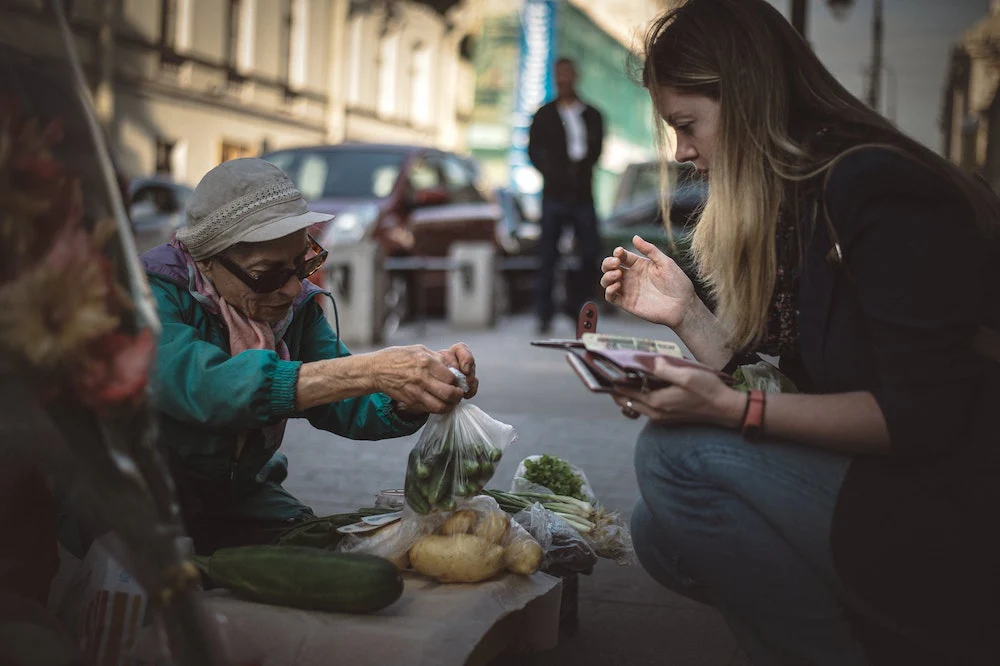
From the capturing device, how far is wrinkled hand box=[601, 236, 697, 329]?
309 centimetres

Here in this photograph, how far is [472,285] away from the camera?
1361cm

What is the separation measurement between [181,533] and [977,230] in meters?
1.56

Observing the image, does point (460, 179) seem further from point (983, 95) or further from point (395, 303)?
point (983, 95)

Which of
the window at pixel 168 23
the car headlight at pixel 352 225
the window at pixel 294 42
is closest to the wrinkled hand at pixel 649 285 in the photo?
the car headlight at pixel 352 225

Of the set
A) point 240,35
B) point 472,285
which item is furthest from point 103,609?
point 240,35

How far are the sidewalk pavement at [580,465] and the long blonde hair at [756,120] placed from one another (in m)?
1.11

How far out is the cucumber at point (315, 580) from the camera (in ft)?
8.30

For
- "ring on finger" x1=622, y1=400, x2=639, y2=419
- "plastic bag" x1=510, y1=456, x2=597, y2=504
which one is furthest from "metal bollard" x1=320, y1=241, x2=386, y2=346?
"ring on finger" x1=622, y1=400, x2=639, y2=419

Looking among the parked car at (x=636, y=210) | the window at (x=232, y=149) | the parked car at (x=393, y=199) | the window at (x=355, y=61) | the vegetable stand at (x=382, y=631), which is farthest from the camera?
the window at (x=355, y=61)

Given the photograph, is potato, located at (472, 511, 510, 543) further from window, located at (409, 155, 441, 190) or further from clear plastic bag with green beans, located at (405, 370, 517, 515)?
window, located at (409, 155, 441, 190)

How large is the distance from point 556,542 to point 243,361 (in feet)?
3.13

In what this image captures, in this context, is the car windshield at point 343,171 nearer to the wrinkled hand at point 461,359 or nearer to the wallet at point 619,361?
the wrinkled hand at point 461,359

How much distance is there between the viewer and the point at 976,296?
7.64 feet

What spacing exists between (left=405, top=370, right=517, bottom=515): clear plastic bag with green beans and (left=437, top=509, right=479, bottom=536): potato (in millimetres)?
27
